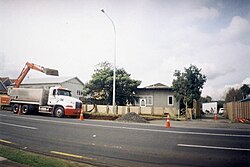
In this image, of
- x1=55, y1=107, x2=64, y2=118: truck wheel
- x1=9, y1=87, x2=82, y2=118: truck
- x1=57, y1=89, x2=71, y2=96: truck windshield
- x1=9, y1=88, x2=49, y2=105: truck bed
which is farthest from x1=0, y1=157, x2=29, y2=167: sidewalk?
x1=9, y1=88, x2=49, y2=105: truck bed

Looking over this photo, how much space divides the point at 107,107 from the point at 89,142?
1690 centimetres

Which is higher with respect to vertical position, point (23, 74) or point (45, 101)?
point (23, 74)

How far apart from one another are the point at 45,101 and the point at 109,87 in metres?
10.0

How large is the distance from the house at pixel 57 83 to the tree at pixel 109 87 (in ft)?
34.0

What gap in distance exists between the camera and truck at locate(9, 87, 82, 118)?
17.8m

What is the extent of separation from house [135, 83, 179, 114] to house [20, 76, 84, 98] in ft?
44.9

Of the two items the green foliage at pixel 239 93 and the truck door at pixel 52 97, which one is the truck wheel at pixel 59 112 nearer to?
the truck door at pixel 52 97

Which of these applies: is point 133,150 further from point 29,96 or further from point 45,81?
point 45,81

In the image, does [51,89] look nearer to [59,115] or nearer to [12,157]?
[59,115]

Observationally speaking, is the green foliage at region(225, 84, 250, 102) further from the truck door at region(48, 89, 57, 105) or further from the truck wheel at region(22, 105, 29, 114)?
the truck wheel at region(22, 105, 29, 114)

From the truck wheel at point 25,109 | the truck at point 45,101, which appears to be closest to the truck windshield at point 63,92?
the truck at point 45,101

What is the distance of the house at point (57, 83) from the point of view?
38.9 m

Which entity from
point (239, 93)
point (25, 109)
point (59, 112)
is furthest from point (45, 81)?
point (239, 93)

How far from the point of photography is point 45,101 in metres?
19.2
